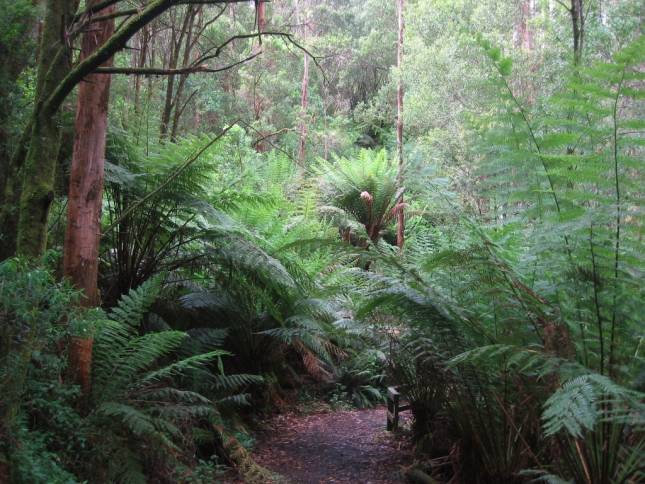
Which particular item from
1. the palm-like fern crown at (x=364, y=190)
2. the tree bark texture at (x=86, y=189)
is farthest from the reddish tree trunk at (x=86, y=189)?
the palm-like fern crown at (x=364, y=190)

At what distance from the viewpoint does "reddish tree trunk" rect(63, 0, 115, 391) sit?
3.27 metres

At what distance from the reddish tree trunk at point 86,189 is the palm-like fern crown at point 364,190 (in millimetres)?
8670

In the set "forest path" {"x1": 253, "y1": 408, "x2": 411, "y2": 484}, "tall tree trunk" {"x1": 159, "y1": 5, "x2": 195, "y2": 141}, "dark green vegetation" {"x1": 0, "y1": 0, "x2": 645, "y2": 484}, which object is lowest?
"forest path" {"x1": 253, "y1": 408, "x2": 411, "y2": 484}

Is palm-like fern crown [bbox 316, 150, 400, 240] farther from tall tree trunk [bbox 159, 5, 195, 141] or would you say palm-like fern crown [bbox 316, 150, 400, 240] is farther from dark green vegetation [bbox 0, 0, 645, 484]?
dark green vegetation [bbox 0, 0, 645, 484]

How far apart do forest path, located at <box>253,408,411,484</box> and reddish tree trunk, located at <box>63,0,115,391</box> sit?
1880mm

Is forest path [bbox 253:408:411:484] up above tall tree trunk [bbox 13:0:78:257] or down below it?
below

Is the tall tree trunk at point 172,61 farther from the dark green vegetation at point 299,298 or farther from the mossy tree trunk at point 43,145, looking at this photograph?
the mossy tree trunk at point 43,145

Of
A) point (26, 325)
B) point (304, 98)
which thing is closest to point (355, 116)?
point (304, 98)

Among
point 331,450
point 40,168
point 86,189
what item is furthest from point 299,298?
point 40,168

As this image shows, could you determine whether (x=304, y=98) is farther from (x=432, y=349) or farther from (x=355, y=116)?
(x=432, y=349)

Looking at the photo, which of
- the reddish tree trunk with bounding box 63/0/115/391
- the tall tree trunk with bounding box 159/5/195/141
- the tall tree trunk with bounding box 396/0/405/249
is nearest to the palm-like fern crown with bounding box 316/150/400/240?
the tall tree trunk with bounding box 396/0/405/249

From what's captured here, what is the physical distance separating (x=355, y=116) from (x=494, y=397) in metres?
20.2

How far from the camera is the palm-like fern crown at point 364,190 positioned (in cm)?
1198

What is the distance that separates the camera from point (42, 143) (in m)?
2.71
